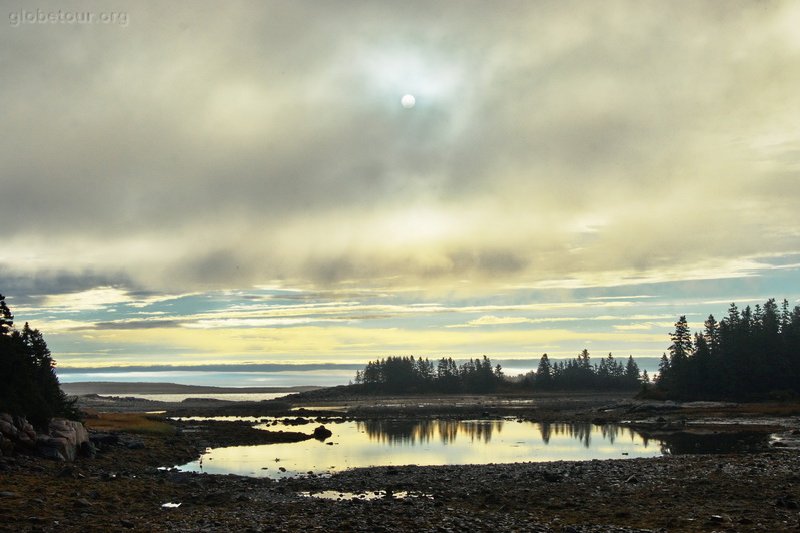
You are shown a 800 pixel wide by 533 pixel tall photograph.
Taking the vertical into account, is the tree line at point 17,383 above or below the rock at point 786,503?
above

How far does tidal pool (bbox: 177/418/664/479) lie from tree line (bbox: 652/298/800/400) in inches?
2225

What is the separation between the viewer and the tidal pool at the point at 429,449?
173 feet

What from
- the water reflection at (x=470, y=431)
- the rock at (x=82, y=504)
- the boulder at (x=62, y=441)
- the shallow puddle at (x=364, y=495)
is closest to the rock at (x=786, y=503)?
the shallow puddle at (x=364, y=495)

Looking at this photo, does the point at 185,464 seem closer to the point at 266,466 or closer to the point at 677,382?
the point at 266,466

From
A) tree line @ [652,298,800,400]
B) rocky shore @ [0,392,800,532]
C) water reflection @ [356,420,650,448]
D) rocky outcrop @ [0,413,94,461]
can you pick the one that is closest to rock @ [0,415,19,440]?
rocky outcrop @ [0,413,94,461]

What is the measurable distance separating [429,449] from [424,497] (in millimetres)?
31792

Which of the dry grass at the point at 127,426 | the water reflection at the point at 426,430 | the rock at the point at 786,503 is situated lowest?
the water reflection at the point at 426,430

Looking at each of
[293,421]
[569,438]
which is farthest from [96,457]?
[293,421]

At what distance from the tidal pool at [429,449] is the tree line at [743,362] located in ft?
185

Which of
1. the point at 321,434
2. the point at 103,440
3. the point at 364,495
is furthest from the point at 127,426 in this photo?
the point at 364,495

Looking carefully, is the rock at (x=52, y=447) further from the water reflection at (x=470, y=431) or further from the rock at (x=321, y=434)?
the rock at (x=321, y=434)

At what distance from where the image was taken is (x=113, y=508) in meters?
28.7

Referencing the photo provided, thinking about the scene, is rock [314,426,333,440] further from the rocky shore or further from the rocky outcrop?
the rocky outcrop

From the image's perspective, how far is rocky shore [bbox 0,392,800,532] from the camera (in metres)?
25.4
